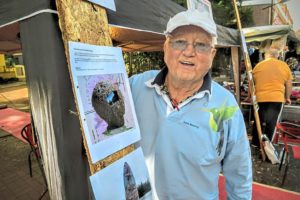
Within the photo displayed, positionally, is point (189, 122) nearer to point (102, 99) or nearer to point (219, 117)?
point (219, 117)

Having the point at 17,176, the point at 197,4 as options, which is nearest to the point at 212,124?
the point at 197,4

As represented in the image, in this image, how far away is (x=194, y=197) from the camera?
1.37 meters

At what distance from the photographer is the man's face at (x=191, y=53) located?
131 centimetres

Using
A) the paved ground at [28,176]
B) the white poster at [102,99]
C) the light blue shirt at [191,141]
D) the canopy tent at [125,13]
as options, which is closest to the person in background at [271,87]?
the paved ground at [28,176]

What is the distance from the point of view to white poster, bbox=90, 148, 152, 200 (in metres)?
1.06

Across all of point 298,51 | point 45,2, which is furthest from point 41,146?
point 298,51

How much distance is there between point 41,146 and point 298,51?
12.6m

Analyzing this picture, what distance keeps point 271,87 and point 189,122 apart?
367 cm

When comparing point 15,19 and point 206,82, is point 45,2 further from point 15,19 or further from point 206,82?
point 206,82

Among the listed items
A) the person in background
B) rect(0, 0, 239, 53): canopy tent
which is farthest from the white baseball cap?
the person in background

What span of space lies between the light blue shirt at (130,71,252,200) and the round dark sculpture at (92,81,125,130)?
181 mm

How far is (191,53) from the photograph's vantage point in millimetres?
1301

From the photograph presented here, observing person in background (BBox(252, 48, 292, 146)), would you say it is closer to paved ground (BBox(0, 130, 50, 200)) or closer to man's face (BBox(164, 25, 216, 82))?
man's face (BBox(164, 25, 216, 82))

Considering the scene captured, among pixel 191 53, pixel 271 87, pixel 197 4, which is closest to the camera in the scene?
pixel 191 53
